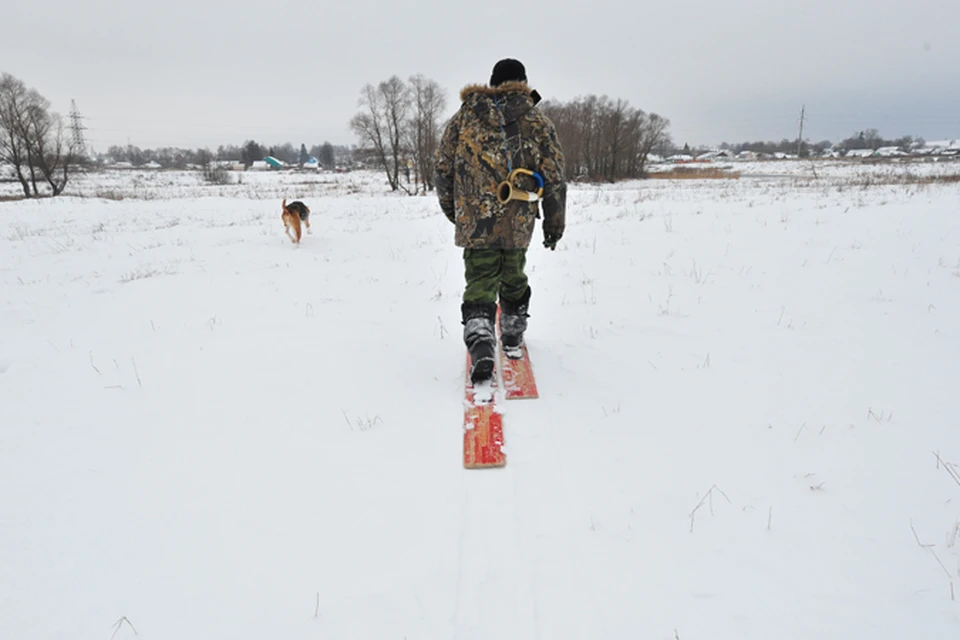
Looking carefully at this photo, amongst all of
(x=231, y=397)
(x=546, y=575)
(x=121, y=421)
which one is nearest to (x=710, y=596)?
(x=546, y=575)

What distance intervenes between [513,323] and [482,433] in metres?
1.21

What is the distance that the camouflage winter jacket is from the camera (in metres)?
3.00

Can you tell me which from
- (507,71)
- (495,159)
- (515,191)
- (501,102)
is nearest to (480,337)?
(515,191)

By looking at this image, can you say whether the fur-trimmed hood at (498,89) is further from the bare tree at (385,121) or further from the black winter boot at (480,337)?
the bare tree at (385,121)

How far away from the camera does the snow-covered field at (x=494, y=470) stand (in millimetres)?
1626

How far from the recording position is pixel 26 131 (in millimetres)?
29156

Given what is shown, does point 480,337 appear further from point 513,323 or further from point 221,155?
point 221,155

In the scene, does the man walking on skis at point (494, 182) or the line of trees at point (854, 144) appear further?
the line of trees at point (854, 144)

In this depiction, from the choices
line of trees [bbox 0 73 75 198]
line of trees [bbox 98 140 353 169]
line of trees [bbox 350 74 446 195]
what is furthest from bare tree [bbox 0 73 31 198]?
line of trees [bbox 98 140 353 169]

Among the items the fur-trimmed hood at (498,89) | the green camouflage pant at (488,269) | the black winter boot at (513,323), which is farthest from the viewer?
the black winter boot at (513,323)

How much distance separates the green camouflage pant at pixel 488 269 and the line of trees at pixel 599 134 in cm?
4494

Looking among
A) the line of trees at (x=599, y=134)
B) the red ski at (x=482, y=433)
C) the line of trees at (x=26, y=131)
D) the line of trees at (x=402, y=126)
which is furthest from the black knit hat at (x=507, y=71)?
the line of trees at (x=599, y=134)

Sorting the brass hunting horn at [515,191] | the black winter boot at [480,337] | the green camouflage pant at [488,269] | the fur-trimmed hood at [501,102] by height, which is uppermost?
the fur-trimmed hood at [501,102]

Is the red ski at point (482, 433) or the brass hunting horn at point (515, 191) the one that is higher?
the brass hunting horn at point (515, 191)
